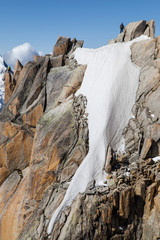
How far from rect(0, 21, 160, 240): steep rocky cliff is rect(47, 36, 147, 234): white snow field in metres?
0.73

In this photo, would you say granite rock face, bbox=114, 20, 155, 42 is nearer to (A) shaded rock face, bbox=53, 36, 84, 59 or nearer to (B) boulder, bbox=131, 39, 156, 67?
(B) boulder, bbox=131, 39, 156, 67

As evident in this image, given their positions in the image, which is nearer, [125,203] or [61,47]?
[125,203]

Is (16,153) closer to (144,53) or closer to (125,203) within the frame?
(125,203)

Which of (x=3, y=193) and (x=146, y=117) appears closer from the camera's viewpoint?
(x=146, y=117)

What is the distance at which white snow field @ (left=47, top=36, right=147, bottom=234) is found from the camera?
18.6 m

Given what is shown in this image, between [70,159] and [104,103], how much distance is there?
8.30m

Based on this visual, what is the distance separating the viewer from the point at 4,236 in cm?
2177

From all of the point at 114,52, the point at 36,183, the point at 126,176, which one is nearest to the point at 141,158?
the point at 126,176

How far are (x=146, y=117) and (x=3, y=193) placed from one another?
2147 centimetres

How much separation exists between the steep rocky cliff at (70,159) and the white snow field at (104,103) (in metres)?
0.73

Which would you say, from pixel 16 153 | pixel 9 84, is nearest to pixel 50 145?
pixel 16 153

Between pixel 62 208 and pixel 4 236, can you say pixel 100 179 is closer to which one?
pixel 62 208

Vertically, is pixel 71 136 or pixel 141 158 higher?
pixel 71 136

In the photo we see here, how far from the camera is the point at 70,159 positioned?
20969mm
